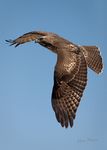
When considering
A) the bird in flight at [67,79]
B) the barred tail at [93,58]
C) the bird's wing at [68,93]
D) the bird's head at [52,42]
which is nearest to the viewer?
the bird's wing at [68,93]

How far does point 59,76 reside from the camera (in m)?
13.1

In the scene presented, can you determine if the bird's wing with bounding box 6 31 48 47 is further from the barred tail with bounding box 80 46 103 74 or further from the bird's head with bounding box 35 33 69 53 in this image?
the barred tail with bounding box 80 46 103 74

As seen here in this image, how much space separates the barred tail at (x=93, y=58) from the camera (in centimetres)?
1533

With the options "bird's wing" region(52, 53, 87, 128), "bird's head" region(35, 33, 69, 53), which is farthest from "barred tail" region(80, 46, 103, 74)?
"bird's wing" region(52, 53, 87, 128)

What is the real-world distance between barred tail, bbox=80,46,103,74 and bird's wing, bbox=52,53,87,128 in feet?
6.31

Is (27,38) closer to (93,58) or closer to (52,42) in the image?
(52,42)

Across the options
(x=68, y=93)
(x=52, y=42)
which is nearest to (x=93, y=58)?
(x=52, y=42)

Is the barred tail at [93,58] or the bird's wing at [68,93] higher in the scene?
the barred tail at [93,58]

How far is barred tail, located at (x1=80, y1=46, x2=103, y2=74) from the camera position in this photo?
15.3 metres

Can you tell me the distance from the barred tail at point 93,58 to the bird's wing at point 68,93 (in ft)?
6.31

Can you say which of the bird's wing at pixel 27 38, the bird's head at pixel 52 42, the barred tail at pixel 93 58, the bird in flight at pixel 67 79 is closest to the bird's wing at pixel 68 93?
the bird in flight at pixel 67 79

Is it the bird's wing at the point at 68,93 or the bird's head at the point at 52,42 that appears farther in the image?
the bird's head at the point at 52,42

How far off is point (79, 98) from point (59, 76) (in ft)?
2.60

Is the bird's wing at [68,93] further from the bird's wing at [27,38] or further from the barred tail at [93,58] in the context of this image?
the bird's wing at [27,38]
